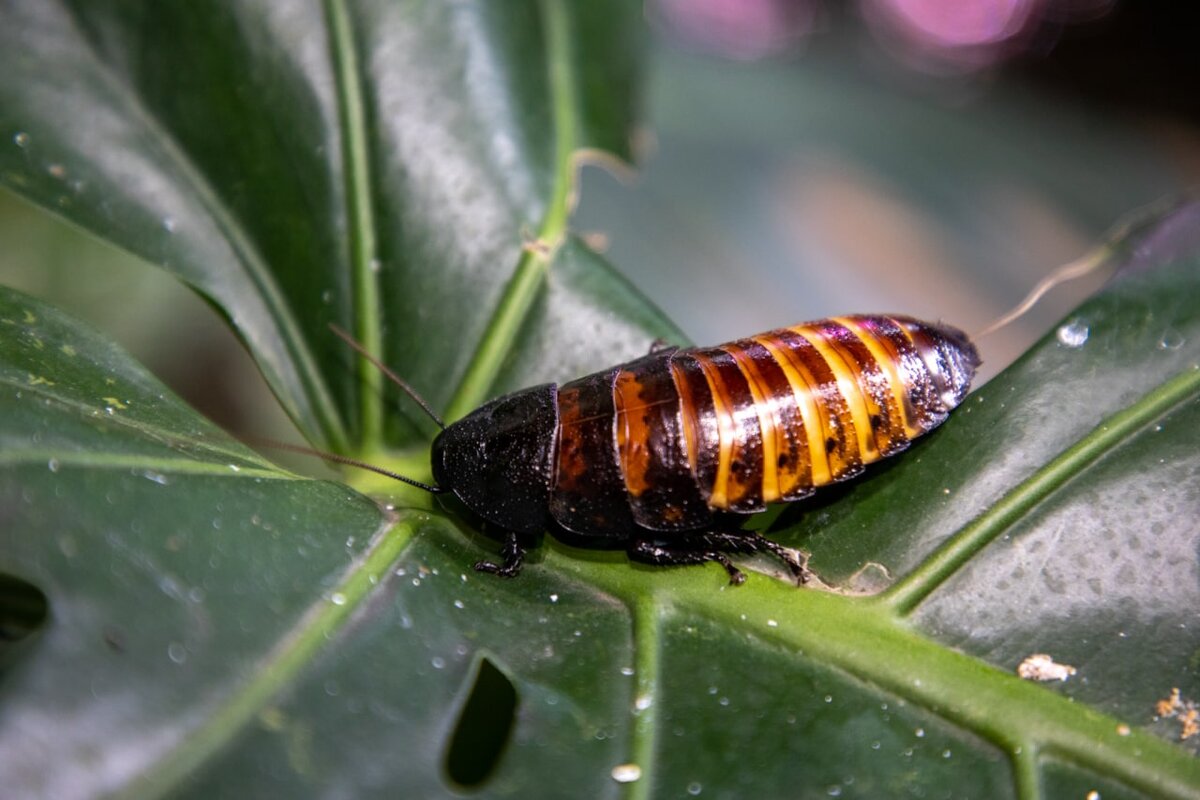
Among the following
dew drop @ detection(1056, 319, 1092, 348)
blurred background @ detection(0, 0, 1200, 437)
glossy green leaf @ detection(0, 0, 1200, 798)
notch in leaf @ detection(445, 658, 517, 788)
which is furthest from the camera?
blurred background @ detection(0, 0, 1200, 437)

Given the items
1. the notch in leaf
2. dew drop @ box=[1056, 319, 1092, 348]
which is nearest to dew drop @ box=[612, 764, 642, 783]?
the notch in leaf

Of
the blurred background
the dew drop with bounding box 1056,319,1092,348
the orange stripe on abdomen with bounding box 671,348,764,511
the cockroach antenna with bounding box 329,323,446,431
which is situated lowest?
the cockroach antenna with bounding box 329,323,446,431

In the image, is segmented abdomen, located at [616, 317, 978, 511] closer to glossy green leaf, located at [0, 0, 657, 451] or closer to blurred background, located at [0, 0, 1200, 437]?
glossy green leaf, located at [0, 0, 657, 451]

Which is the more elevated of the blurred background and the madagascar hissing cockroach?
the blurred background

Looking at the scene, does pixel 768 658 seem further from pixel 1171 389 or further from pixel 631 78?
pixel 631 78

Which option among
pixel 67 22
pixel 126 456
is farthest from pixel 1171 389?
pixel 67 22

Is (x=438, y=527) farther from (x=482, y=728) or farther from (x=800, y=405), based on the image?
(x=800, y=405)
